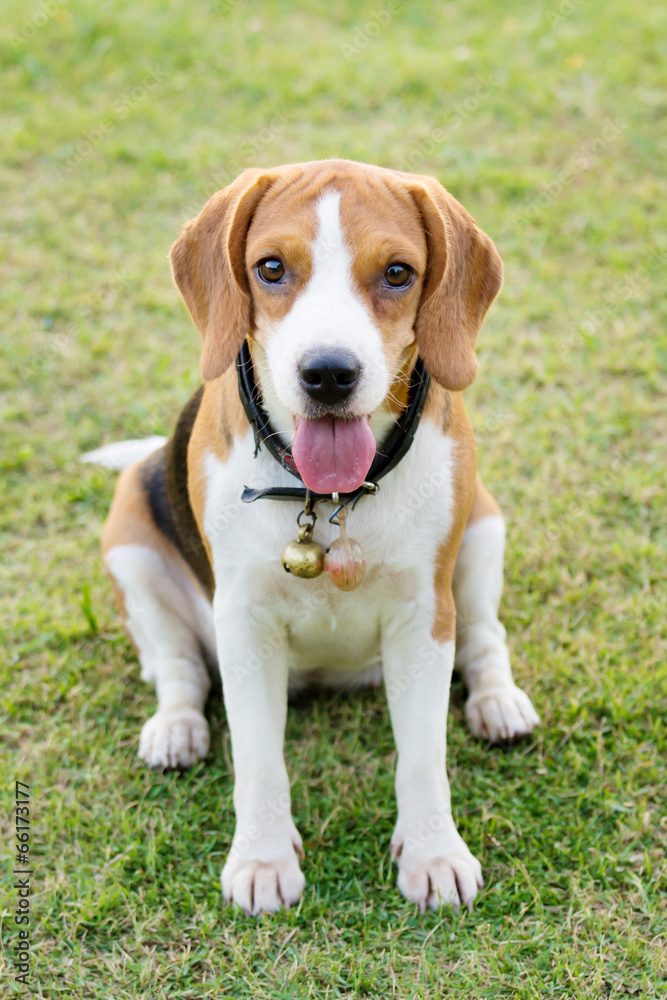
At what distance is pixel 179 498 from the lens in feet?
12.4

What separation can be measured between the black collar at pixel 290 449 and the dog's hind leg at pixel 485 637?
2.98ft

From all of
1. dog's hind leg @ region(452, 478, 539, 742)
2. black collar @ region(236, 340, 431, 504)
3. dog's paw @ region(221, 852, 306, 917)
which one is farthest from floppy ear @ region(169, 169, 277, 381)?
dog's paw @ region(221, 852, 306, 917)

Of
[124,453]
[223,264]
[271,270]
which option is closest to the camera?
[271,270]

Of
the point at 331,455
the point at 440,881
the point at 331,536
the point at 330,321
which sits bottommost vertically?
the point at 440,881

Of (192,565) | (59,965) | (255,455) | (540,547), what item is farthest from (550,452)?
(59,965)

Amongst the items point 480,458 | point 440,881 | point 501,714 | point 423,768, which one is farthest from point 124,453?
point 440,881

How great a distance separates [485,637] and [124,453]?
2006 millimetres

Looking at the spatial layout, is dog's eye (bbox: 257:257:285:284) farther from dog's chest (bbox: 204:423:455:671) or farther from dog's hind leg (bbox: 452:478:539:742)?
dog's hind leg (bbox: 452:478:539:742)

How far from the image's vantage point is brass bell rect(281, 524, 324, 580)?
300cm

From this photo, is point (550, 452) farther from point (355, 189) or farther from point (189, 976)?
point (189, 976)

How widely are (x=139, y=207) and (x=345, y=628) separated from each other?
4.90 metres

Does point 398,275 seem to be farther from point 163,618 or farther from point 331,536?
point 163,618

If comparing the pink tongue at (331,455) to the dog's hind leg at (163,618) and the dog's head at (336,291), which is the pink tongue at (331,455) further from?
the dog's hind leg at (163,618)

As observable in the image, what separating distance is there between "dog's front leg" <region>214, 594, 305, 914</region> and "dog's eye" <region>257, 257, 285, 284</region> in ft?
3.43
